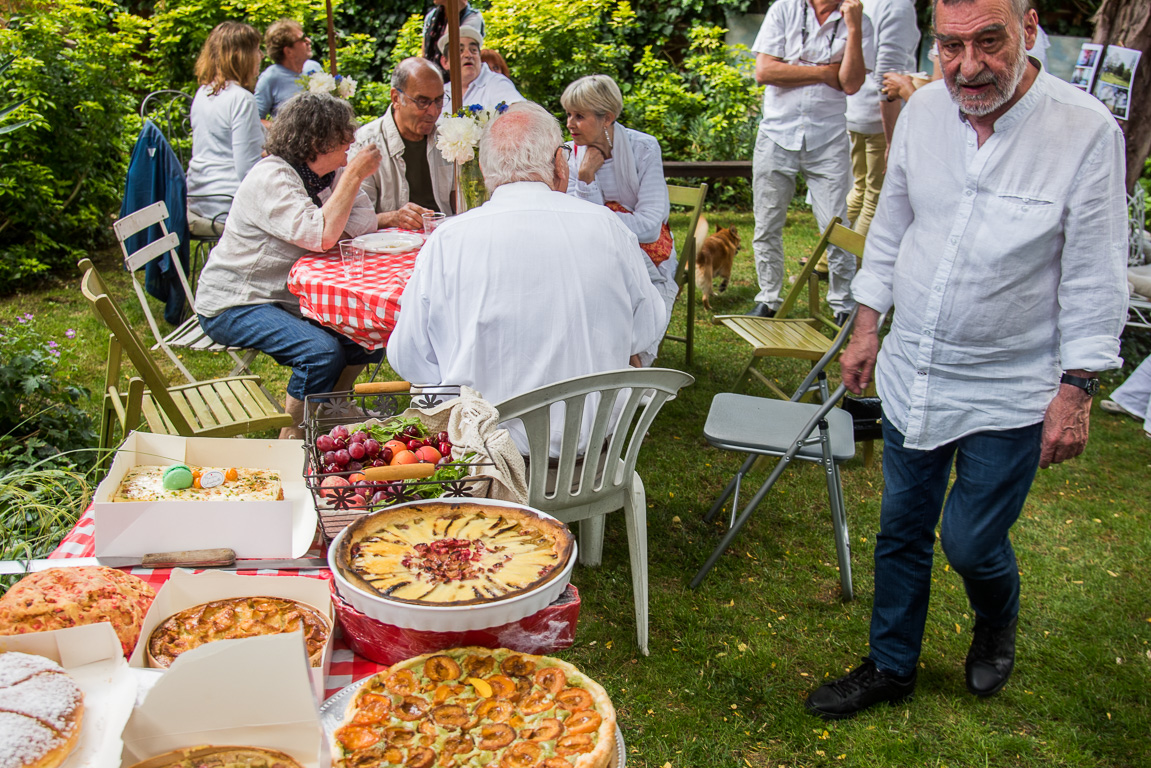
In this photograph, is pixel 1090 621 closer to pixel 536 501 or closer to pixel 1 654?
pixel 536 501

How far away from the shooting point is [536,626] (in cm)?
140

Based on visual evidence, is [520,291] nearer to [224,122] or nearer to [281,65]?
[224,122]

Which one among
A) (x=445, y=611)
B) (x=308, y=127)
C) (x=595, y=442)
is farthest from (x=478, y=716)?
(x=308, y=127)

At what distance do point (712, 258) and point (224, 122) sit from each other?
11.5ft

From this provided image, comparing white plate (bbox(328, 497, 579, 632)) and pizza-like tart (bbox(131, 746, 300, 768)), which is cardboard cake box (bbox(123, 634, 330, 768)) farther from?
white plate (bbox(328, 497, 579, 632))

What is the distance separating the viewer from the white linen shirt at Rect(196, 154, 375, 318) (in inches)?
141

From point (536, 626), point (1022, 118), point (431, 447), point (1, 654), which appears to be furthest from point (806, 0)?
point (1, 654)

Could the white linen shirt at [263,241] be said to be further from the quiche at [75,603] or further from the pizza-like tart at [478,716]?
the pizza-like tart at [478,716]

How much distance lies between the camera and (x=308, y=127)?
3664 millimetres

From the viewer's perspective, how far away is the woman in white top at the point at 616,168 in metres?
4.63

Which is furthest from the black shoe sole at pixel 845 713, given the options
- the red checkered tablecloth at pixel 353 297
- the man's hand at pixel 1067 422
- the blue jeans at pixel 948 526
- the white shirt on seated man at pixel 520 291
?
the red checkered tablecloth at pixel 353 297

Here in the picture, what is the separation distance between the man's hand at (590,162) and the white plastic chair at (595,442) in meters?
2.13

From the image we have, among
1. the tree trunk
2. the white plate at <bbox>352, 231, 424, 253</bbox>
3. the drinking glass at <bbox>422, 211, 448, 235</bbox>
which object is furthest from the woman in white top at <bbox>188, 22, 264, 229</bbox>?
the tree trunk

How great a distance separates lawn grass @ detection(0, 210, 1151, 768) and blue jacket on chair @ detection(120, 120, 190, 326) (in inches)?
127
